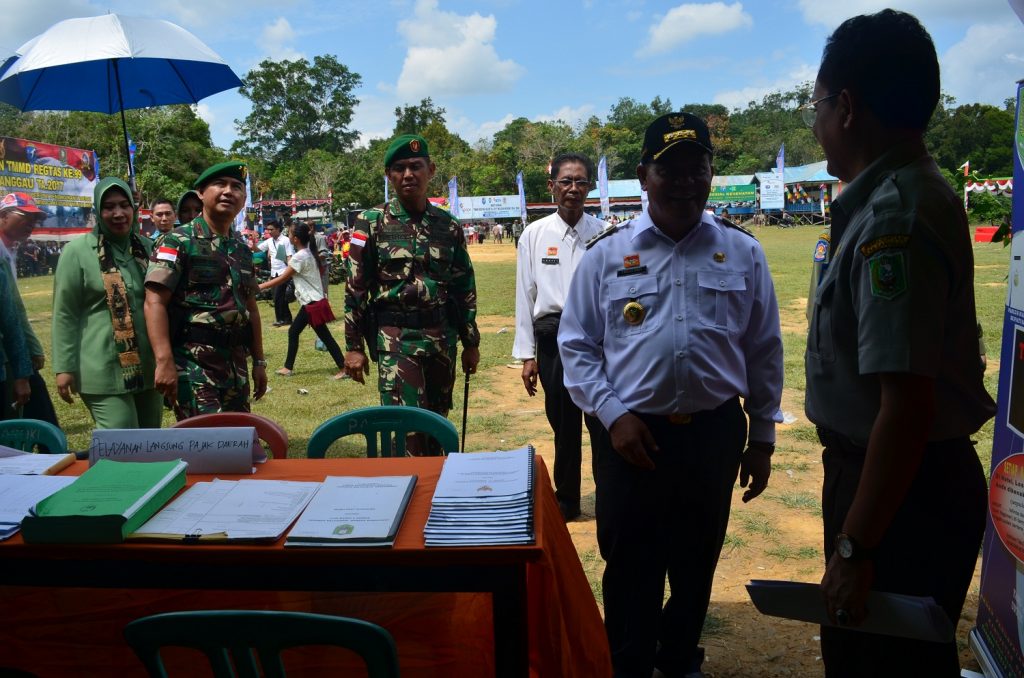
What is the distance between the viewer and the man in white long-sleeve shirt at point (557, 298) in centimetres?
404

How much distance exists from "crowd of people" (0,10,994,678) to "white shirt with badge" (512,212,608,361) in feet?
0.04

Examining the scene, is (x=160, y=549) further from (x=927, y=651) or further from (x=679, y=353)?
(x=927, y=651)

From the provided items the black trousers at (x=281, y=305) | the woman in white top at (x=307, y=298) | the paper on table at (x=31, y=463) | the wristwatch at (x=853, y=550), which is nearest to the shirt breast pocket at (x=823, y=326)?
the wristwatch at (x=853, y=550)

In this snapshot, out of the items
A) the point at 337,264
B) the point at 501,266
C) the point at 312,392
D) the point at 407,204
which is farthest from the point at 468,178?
the point at 407,204

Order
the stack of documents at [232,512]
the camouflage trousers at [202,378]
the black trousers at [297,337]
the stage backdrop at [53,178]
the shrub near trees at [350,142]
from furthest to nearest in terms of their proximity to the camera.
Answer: the shrub near trees at [350,142] < the stage backdrop at [53,178] < the black trousers at [297,337] < the camouflage trousers at [202,378] < the stack of documents at [232,512]

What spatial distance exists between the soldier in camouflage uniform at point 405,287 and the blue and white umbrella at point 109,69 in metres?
1.77

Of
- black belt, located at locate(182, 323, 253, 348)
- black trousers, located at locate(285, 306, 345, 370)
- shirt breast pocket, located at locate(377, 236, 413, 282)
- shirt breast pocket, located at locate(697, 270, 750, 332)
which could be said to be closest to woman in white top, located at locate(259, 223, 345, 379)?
black trousers, located at locate(285, 306, 345, 370)

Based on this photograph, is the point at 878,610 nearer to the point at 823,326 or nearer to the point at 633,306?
the point at 823,326

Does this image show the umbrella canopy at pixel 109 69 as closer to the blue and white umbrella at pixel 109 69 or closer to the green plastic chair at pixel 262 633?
the blue and white umbrella at pixel 109 69

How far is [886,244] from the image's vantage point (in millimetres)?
1434

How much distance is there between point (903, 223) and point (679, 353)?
951 mm

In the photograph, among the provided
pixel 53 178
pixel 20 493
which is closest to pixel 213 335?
pixel 20 493

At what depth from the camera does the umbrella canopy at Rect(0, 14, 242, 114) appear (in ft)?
13.6

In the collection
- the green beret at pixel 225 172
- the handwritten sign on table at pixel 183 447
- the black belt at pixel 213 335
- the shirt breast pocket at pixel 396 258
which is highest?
the green beret at pixel 225 172
